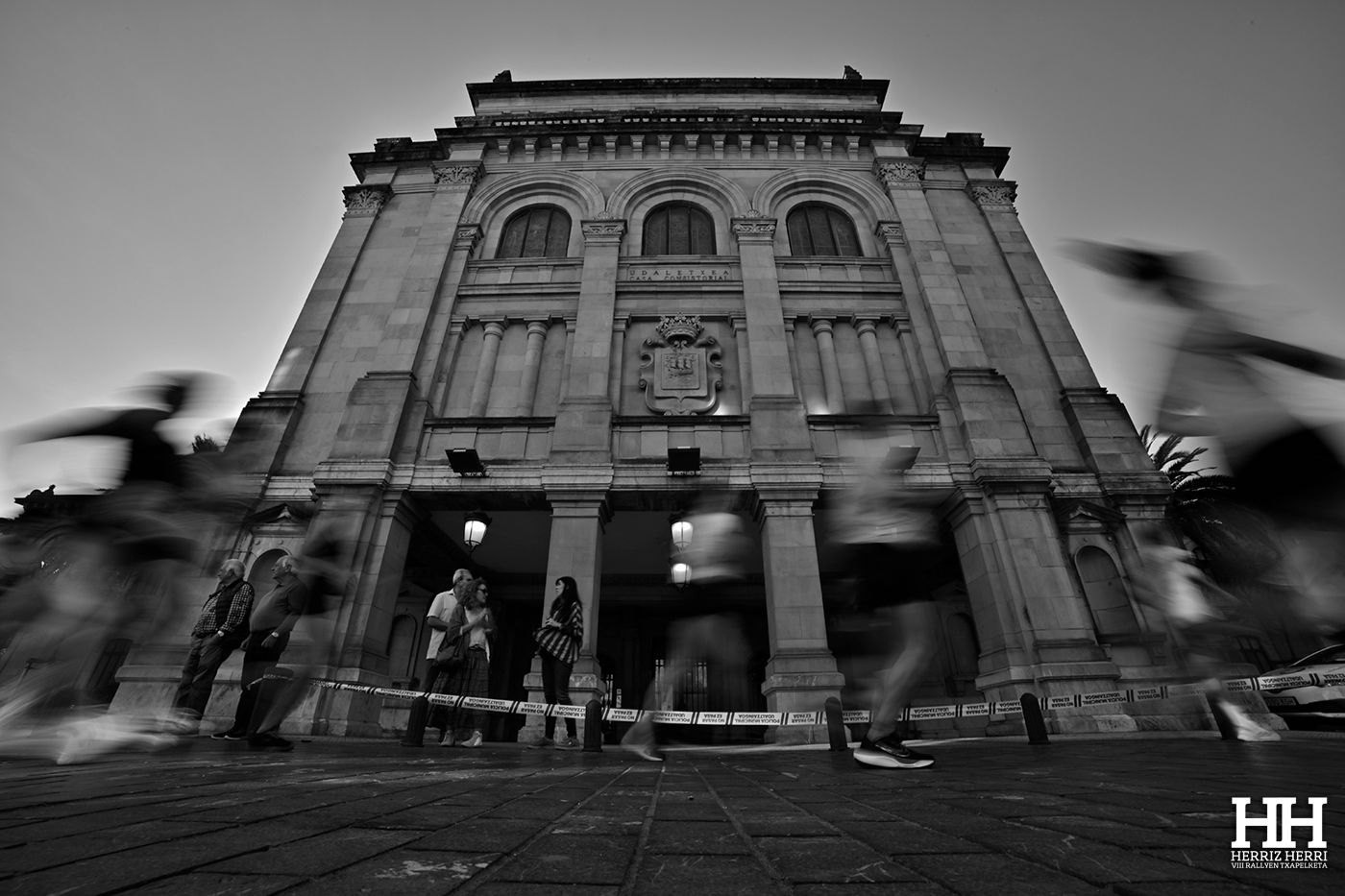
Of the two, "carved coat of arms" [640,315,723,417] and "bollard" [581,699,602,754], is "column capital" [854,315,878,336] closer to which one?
"carved coat of arms" [640,315,723,417]

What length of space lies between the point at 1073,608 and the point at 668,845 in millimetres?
10524

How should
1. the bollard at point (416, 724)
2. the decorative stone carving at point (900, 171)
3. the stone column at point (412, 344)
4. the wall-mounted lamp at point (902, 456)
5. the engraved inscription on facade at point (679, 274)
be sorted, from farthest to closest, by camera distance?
1. the decorative stone carving at point (900, 171)
2. the engraved inscription on facade at point (679, 274)
3. the stone column at point (412, 344)
4. the wall-mounted lamp at point (902, 456)
5. the bollard at point (416, 724)

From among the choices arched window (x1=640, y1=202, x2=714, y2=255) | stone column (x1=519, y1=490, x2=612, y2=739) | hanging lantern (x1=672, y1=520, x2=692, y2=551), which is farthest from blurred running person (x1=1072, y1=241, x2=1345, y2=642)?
arched window (x1=640, y1=202, x2=714, y2=255)

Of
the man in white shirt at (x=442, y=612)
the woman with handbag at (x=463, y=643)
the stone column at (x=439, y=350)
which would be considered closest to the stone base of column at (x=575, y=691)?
the woman with handbag at (x=463, y=643)

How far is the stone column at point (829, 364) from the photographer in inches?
485

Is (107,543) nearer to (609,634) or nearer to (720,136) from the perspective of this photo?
(609,634)

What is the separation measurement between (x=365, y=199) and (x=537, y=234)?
4827 mm

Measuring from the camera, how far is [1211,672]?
743cm

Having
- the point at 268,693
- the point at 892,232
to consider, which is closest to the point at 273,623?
the point at 268,693

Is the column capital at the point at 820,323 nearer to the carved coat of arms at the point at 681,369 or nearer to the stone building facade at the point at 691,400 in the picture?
the stone building facade at the point at 691,400

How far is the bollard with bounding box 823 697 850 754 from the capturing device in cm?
618

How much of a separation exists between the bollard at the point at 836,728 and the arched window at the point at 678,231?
11.8 meters

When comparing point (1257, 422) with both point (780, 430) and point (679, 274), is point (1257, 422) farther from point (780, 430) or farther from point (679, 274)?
point (679, 274)

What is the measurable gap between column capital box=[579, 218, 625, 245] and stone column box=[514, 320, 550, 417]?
2681 mm
